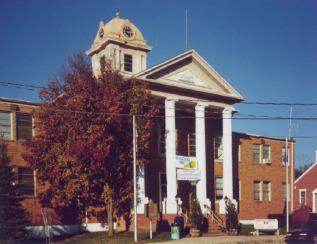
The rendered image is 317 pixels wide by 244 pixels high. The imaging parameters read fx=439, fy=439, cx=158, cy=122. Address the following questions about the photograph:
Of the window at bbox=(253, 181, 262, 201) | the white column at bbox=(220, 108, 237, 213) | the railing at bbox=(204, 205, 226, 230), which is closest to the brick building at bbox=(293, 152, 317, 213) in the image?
the window at bbox=(253, 181, 262, 201)

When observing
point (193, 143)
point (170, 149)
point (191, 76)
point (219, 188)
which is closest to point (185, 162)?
point (170, 149)

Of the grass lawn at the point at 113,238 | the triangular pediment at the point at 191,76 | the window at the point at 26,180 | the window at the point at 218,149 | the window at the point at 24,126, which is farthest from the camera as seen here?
the window at the point at 218,149

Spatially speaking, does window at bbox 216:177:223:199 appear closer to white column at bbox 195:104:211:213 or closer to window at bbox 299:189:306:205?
white column at bbox 195:104:211:213

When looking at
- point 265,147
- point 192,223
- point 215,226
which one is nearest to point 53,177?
point 192,223

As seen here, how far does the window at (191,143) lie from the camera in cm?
3397

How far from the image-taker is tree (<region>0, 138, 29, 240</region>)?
70.4 feet

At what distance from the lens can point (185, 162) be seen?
1189 inches

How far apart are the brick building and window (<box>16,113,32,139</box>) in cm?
3131

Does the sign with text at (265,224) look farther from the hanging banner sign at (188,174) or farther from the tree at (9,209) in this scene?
the tree at (9,209)

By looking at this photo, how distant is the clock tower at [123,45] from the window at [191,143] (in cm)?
722

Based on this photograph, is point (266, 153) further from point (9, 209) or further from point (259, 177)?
point (9, 209)

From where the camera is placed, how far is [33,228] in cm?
2603

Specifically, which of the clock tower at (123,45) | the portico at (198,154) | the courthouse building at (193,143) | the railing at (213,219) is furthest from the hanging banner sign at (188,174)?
the clock tower at (123,45)

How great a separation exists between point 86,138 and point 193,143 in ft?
44.3
